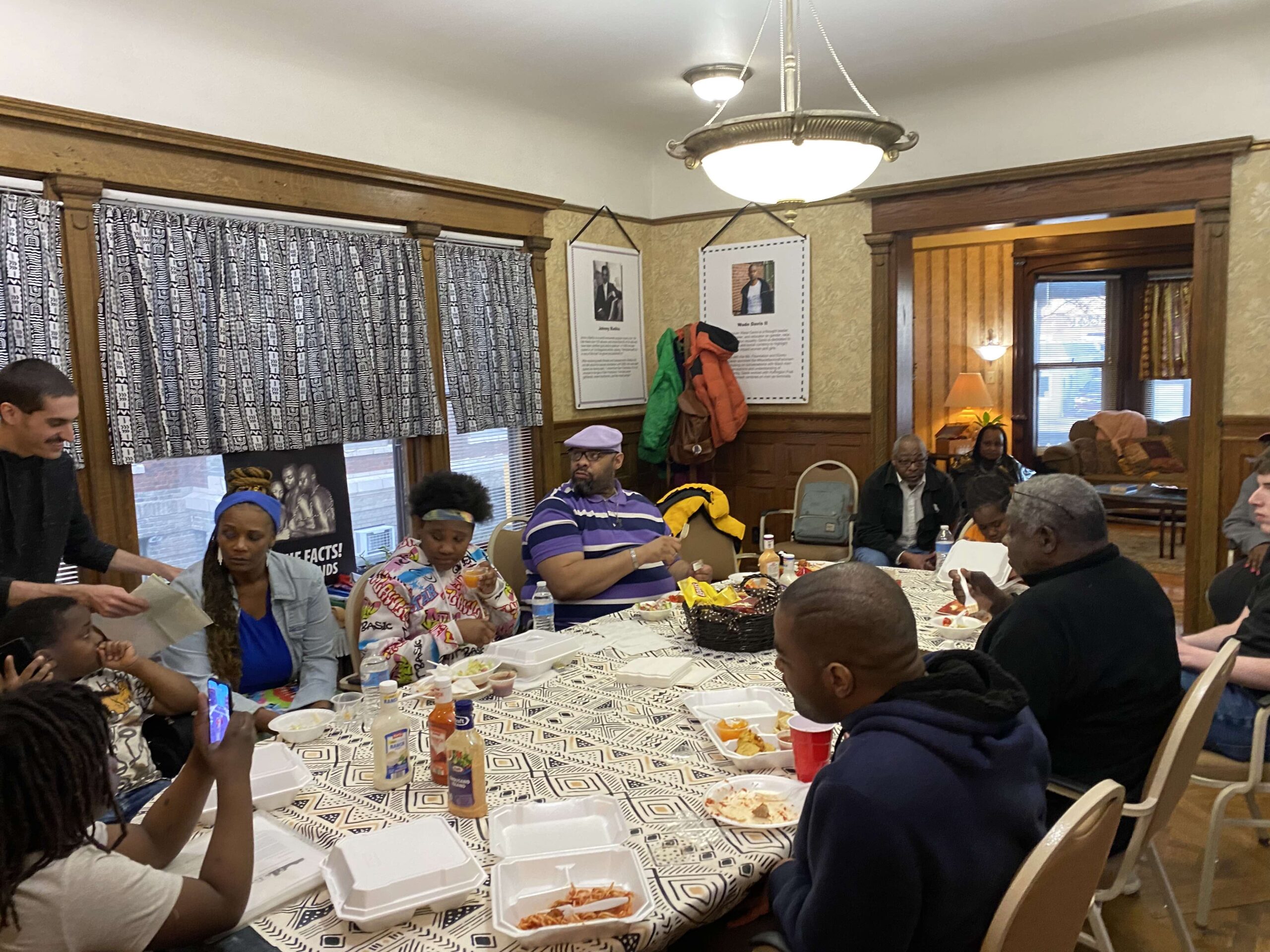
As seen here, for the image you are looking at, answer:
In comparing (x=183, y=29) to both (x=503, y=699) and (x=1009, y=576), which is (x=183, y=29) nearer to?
(x=503, y=699)

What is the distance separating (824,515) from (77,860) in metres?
4.51

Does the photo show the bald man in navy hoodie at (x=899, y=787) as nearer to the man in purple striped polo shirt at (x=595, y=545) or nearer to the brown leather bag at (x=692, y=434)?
the man in purple striped polo shirt at (x=595, y=545)

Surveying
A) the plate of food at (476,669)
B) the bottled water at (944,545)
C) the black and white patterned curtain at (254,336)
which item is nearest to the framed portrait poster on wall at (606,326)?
the black and white patterned curtain at (254,336)

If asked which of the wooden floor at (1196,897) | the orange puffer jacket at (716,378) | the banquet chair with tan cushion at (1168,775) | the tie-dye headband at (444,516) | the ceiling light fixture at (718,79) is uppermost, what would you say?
the ceiling light fixture at (718,79)

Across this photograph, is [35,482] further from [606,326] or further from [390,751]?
[606,326]

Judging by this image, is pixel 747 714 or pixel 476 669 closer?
pixel 747 714

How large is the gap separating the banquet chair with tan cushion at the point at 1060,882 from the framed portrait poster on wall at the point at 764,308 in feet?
15.2

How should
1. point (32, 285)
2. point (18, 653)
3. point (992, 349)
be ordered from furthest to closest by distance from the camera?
point (992, 349), point (32, 285), point (18, 653)

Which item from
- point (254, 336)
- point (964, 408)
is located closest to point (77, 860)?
point (254, 336)

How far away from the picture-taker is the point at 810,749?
1.76 metres

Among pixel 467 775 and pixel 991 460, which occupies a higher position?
pixel 991 460

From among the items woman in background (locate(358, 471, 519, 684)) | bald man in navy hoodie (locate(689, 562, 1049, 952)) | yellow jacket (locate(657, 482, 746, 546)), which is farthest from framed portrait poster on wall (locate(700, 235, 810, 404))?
bald man in navy hoodie (locate(689, 562, 1049, 952))

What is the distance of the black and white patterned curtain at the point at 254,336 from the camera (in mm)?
3547

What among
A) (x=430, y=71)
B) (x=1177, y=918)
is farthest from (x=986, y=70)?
(x=1177, y=918)
